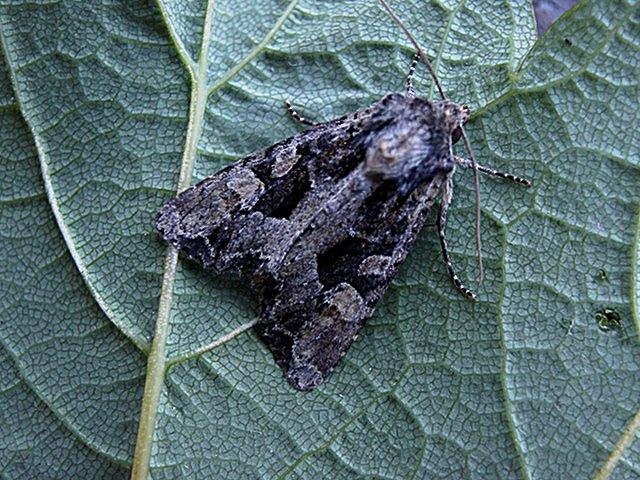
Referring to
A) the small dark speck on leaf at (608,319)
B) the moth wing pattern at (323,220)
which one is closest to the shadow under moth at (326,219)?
the moth wing pattern at (323,220)

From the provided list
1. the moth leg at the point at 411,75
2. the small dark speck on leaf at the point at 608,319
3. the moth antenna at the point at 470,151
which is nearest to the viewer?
the small dark speck on leaf at the point at 608,319

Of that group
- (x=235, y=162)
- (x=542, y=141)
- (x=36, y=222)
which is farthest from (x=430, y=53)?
(x=36, y=222)

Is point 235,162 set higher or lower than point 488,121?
lower

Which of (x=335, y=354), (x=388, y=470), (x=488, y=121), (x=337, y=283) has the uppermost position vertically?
(x=488, y=121)

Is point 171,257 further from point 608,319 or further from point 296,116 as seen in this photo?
point 608,319

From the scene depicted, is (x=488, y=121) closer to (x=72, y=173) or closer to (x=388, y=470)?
(x=388, y=470)

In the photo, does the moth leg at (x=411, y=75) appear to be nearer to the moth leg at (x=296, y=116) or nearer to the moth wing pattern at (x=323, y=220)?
the moth wing pattern at (x=323, y=220)

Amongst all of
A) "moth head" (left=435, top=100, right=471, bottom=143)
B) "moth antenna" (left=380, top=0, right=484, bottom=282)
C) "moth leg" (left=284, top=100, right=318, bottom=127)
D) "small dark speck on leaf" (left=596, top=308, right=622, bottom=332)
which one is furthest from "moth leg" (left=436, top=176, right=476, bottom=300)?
"moth leg" (left=284, top=100, right=318, bottom=127)
